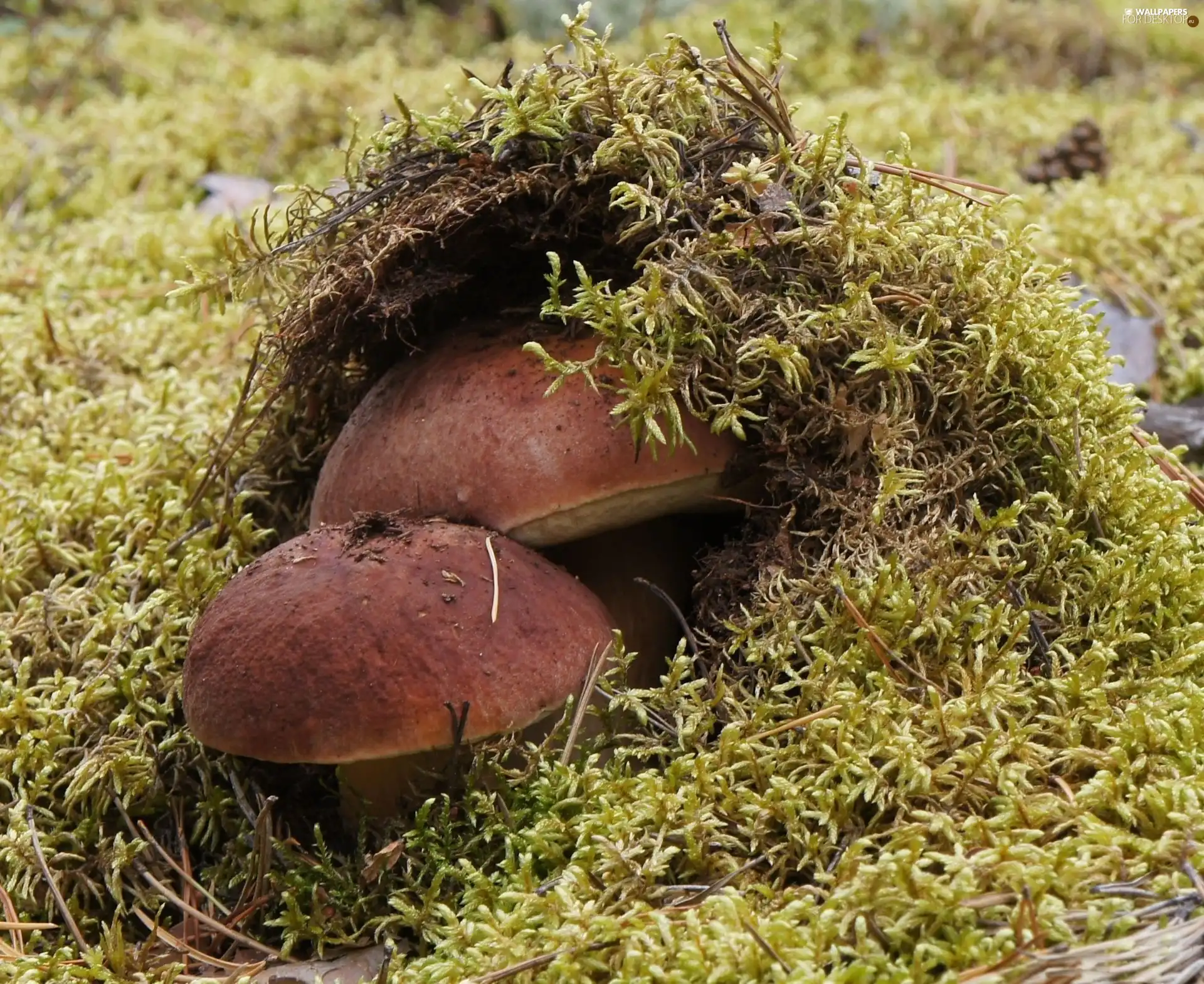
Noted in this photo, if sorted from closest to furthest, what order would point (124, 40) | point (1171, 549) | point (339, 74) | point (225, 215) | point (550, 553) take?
point (1171, 549)
point (550, 553)
point (225, 215)
point (339, 74)
point (124, 40)

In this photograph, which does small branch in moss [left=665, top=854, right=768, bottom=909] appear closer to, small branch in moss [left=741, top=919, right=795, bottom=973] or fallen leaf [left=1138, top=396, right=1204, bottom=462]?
small branch in moss [left=741, top=919, right=795, bottom=973]

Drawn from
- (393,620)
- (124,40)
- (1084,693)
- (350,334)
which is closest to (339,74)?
(124,40)

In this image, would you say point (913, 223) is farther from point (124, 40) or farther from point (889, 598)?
point (124, 40)

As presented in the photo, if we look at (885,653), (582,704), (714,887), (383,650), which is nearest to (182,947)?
(383,650)

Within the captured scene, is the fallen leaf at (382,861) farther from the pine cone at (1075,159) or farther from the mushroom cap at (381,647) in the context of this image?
the pine cone at (1075,159)

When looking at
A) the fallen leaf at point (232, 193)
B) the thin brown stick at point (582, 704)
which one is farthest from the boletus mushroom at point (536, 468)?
the fallen leaf at point (232, 193)

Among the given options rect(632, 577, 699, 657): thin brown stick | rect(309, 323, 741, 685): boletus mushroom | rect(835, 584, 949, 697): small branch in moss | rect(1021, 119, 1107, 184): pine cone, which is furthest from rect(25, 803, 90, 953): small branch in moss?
rect(1021, 119, 1107, 184): pine cone

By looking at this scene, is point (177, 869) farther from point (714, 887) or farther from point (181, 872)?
point (714, 887)
